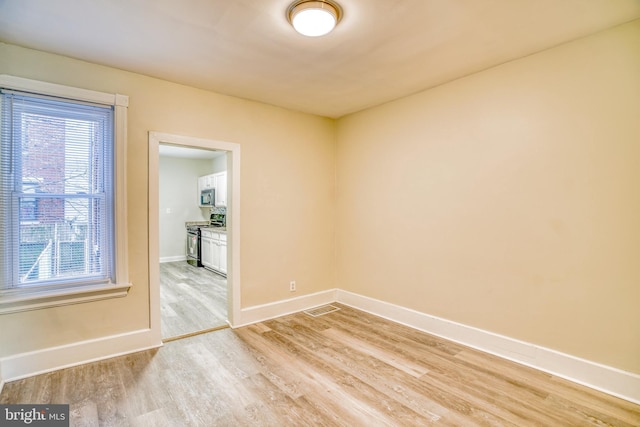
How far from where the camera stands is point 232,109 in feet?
11.3

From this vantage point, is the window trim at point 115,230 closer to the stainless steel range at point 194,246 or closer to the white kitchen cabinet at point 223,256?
the white kitchen cabinet at point 223,256

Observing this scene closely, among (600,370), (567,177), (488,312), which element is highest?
(567,177)

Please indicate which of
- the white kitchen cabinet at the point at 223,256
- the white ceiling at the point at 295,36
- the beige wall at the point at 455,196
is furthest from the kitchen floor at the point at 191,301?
the white ceiling at the point at 295,36

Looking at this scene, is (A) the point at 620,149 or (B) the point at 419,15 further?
(A) the point at 620,149

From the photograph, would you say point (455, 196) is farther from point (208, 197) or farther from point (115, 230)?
point (208, 197)

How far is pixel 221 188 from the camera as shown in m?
6.55

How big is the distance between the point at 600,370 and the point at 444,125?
2.36 meters

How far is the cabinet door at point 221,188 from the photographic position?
6414 millimetres

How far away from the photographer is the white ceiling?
6.33 feet

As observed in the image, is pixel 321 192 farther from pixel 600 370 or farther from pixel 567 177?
pixel 600 370

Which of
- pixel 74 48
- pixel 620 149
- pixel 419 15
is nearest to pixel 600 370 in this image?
pixel 620 149

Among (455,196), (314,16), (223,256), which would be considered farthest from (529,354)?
(223,256)

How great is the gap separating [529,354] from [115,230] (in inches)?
146

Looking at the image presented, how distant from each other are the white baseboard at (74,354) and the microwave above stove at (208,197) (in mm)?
4247
